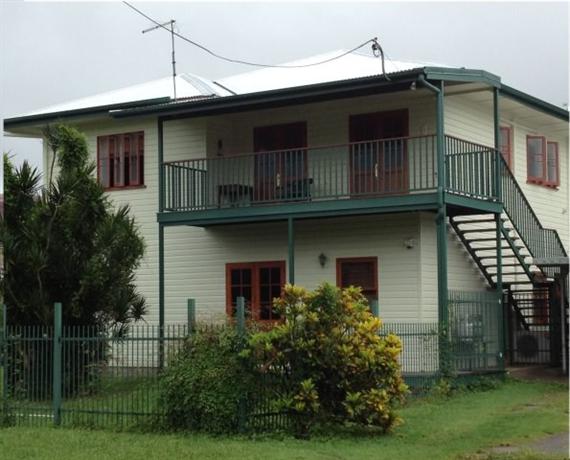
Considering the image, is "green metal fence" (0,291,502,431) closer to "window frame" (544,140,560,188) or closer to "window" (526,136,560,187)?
"window" (526,136,560,187)

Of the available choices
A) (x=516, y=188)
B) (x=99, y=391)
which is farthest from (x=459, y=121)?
(x=99, y=391)

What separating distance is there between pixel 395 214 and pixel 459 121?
2920 millimetres

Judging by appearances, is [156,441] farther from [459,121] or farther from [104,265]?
[459,121]

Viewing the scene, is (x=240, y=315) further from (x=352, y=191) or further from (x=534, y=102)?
(x=534, y=102)

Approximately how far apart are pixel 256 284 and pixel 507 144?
7.03 m

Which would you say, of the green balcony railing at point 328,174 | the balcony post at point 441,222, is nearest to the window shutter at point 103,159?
the green balcony railing at point 328,174

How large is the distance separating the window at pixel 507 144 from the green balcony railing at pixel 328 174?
315 cm

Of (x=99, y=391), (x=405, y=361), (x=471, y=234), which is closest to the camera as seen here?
(x=99, y=391)

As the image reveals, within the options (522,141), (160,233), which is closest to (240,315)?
(160,233)

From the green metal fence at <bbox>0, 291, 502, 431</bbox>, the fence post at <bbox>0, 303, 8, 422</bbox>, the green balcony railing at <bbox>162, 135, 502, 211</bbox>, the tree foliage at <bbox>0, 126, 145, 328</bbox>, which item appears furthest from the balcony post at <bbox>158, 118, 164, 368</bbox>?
the fence post at <bbox>0, 303, 8, 422</bbox>

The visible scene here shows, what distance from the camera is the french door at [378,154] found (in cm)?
2089

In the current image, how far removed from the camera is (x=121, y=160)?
84.0ft

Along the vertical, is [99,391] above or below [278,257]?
below

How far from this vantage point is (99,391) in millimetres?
15328
